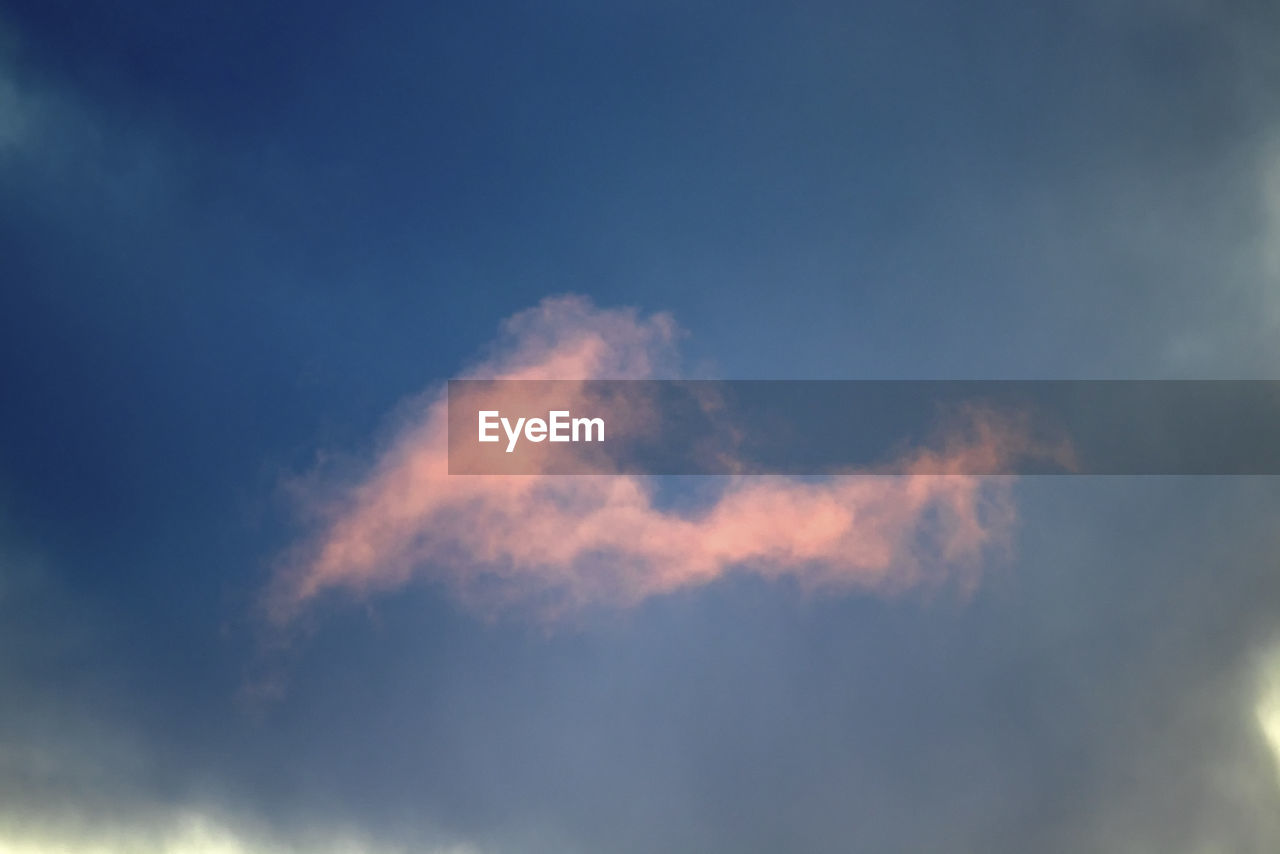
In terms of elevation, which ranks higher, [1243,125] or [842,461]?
[1243,125]

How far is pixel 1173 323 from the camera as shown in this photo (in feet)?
75.5

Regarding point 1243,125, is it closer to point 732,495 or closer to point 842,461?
point 842,461

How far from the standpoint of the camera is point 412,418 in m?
22.8

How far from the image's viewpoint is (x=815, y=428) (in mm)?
22938

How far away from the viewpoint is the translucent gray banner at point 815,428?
22781 millimetres

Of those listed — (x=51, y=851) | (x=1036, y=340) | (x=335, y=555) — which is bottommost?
(x=51, y=851)

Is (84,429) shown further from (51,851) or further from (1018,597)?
(1018,597)

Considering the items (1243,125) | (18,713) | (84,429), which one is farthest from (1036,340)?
(18,713)

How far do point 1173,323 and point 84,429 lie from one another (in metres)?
22.8

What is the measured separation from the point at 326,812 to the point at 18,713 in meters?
6.54

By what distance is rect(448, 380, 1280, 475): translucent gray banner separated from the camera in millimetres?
Result: 22781

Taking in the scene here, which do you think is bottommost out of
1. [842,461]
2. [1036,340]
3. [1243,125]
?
[842,461]

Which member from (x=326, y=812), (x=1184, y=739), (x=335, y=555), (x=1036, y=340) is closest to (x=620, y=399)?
(x=335, y=555)

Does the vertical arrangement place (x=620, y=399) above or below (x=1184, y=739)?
above
